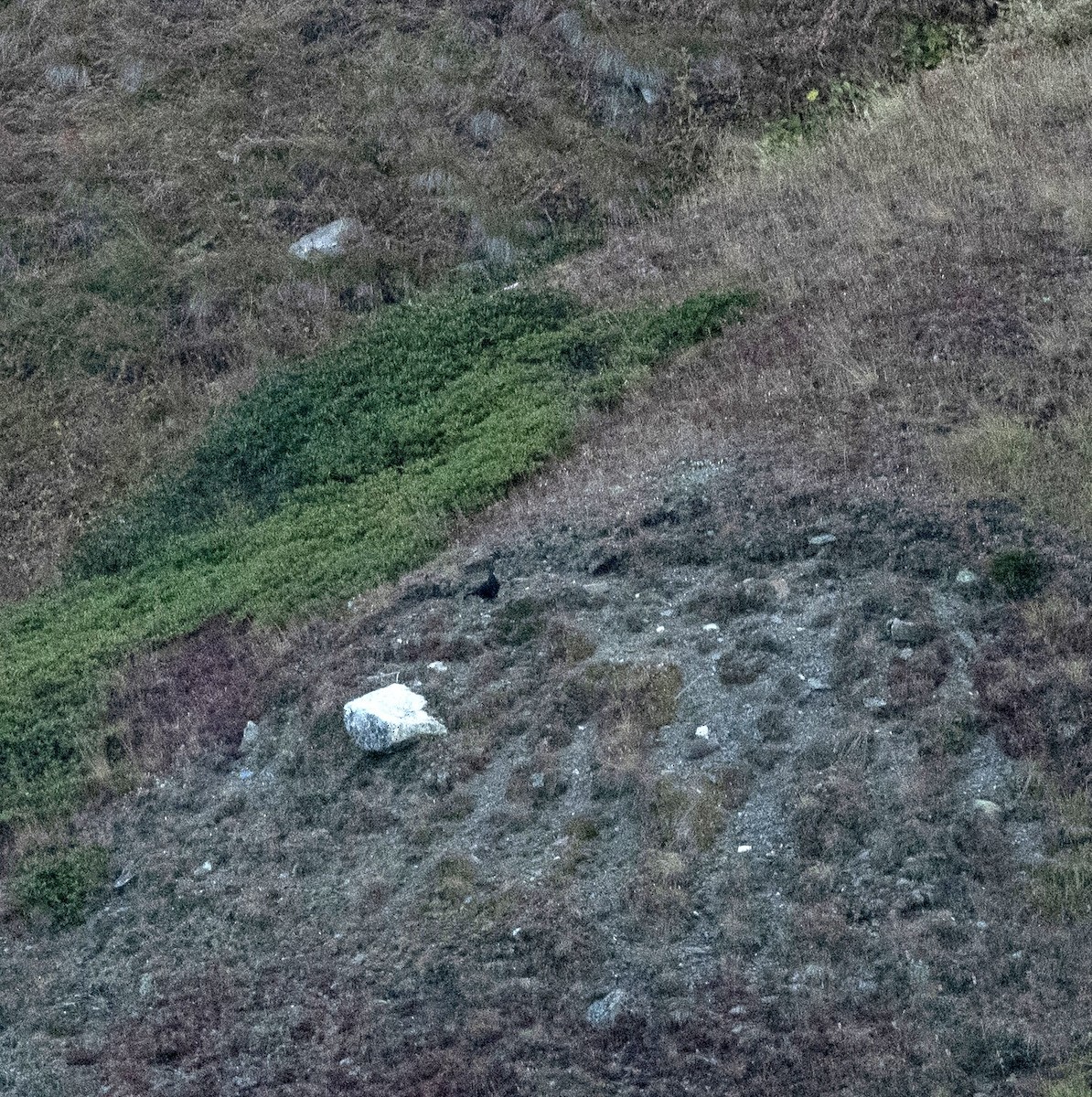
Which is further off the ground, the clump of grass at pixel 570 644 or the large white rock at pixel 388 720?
Answer: the large white rock at pixel 388 720

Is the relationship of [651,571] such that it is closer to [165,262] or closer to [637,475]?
[637,475]

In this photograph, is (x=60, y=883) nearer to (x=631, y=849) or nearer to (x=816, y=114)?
(x=631, y=849)

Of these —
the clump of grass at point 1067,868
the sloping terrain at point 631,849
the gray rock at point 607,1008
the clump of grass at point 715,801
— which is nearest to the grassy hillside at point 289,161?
the sloping terrain at point 631,849

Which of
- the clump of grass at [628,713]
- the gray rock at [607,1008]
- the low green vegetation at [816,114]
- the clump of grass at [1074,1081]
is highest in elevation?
the gray rock at [607,1008]

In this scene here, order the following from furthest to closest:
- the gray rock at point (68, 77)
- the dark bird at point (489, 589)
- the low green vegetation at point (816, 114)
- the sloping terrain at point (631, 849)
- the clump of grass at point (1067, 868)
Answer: the gray rock at point (68, 77), the low green vegetation at point (816, 114), the dark bird at point (489, 589), the clump of grass at point (1067, 868), the sloping terrain at point (631, 849)

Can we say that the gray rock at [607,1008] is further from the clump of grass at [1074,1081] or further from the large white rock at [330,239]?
the large white rock at [330,239]
